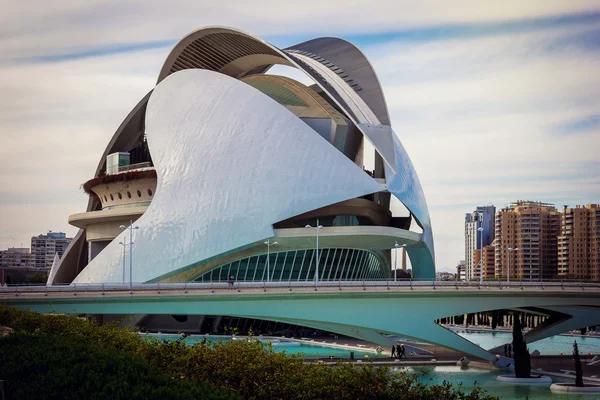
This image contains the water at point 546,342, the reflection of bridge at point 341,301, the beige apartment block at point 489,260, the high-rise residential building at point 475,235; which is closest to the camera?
the reflection of bridge at point 341,301

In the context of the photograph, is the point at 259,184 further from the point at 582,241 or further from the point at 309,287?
the point at 582,241

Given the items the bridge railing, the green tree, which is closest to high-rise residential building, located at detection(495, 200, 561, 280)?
the bridge railing

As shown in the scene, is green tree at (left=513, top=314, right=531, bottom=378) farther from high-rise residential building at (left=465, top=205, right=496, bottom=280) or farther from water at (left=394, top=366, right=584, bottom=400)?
high-rise residential building at (left=465, top=205, right=496, bottom=280)

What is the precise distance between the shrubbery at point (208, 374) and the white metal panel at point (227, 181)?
2345 cm

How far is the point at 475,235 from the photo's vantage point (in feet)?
576

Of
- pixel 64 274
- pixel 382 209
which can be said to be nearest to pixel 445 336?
pixel 382 209

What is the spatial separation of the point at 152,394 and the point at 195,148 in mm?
35499

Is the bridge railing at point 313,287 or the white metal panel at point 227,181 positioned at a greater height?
the white metal panel at point 227,181

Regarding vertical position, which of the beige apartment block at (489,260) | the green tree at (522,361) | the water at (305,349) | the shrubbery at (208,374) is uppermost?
the beige apartment block at (489,260)

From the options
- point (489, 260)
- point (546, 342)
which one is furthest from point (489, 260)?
point (546, 342)

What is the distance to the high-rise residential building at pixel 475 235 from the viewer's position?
16200 centimetres

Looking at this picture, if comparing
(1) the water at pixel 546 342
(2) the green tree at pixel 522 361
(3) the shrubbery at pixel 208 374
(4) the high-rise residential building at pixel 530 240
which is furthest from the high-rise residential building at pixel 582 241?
(3) the shrubbery at pixel 208 374

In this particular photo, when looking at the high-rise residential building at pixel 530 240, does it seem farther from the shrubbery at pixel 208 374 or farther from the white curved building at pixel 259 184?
the shrubbery at pixel 208 374

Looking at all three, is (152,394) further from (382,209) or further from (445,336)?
(382,209)
